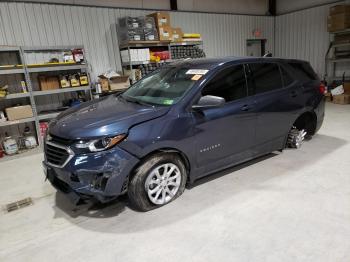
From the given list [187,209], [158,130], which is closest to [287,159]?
[187,209]

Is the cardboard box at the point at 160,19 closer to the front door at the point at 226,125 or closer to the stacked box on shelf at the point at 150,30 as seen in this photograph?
the stacked box on shelf at the point at 150,30

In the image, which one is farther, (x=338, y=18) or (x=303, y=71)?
(x=338, y=18)

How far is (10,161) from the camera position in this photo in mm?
4445

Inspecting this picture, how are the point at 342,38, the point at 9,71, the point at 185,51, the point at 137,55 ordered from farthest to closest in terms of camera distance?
the point at 342,38
the point at 185,51
the point at 137,55
the point at 9,71

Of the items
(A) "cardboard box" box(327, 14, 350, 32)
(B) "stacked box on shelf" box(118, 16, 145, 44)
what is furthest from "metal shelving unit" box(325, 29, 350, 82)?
(B) "stacked box on shelf" box(118, 16, 145, 44)

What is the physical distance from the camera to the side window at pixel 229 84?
2.75 m

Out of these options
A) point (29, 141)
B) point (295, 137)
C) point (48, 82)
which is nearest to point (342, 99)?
point (295, 137)

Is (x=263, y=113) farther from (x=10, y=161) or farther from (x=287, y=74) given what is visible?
(x=10, y=161)

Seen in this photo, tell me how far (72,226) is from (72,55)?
12.8ft

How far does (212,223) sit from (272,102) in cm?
167

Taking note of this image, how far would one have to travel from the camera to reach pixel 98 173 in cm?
217

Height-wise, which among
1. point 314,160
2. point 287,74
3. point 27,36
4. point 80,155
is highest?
point 27,36

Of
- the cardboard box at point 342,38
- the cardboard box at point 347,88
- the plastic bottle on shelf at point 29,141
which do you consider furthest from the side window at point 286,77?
the cardboard box at point 342,38

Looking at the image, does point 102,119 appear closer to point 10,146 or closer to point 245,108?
point 245,108
